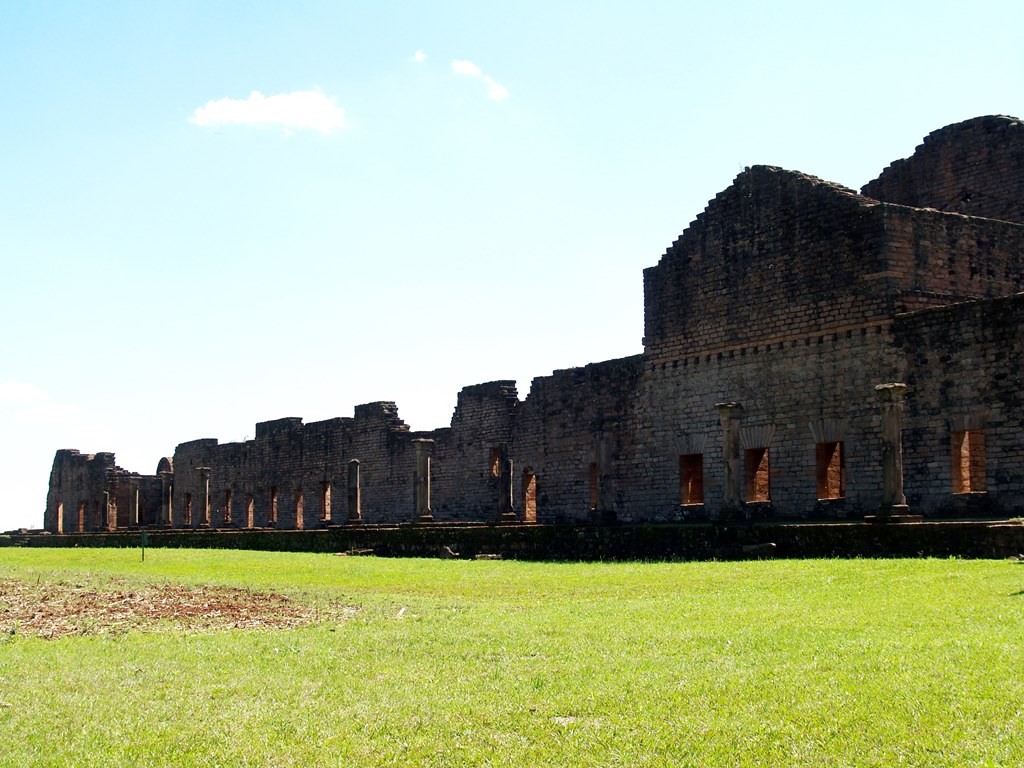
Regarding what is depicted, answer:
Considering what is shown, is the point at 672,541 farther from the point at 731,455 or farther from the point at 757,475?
the point at 757,475

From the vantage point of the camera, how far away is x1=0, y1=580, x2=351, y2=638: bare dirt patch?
1227 centimetres

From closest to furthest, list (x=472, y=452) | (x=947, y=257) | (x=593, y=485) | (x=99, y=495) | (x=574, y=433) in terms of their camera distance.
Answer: (x=947, y=257) → (x=593, y=485) → (x=574, y=433) → (x=472, y=452) → (x=99, y=495)

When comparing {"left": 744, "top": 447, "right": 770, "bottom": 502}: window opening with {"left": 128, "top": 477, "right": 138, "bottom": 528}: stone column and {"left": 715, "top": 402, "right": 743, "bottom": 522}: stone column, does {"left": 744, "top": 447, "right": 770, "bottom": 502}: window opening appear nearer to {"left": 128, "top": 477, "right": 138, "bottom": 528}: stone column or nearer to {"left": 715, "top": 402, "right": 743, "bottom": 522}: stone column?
{"left": 715, "top": 402, "right": 743, "bottom": 522}: stone column

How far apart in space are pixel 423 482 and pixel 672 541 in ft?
38.9

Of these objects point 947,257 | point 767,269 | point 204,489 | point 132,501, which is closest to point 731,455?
point 767,269

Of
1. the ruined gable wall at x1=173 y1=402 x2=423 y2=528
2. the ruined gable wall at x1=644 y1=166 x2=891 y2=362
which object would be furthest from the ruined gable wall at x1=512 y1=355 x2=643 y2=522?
the ruined gable wall at x1=173 y1=402 x2=423 y2=528

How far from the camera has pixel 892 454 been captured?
19.5m

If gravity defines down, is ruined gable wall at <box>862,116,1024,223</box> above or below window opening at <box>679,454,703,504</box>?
above

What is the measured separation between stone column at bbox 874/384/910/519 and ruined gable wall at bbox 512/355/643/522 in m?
9.09

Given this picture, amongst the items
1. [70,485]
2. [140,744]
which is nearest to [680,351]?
[140,744]

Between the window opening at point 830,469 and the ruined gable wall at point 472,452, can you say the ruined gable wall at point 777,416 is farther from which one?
the ruined gable wall at point 472,452

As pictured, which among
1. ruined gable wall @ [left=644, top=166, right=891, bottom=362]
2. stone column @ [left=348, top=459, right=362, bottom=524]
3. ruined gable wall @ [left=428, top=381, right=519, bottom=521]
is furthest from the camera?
ruined gable wall @ [left=428, top=381, right=519, bottom=521]

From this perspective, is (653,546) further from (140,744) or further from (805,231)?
(140,744)

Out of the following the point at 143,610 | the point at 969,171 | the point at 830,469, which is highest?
the point at 969,171
